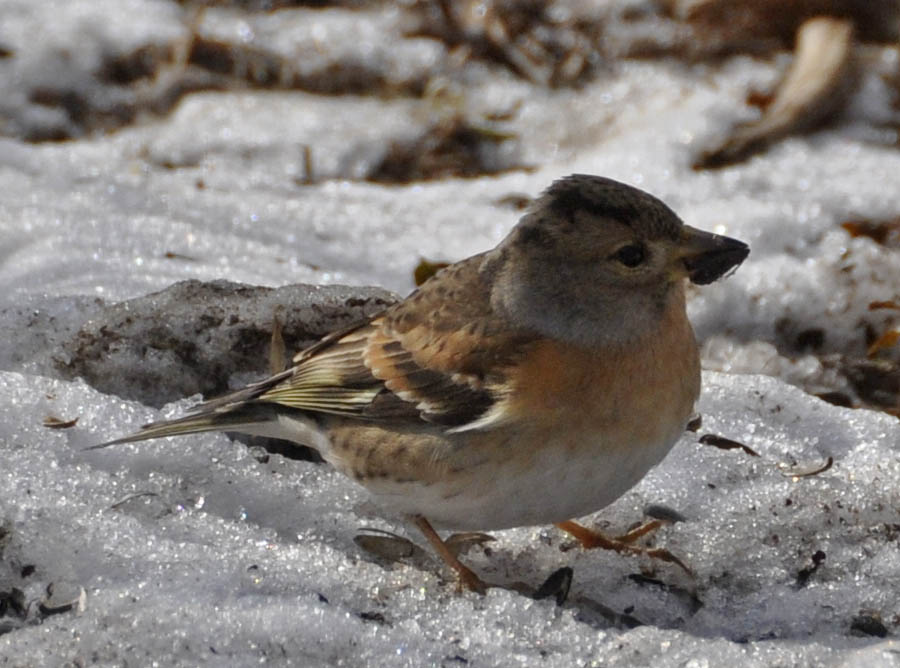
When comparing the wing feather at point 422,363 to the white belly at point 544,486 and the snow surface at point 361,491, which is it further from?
the snow surface at point 361,491

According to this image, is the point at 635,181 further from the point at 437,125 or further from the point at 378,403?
the point at 378,403

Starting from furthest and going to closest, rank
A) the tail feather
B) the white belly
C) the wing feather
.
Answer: the tail feather < the wing feather < the white belly

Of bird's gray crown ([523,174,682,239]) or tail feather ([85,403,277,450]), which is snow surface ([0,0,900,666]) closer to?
tail feather ([85,403,277,450])

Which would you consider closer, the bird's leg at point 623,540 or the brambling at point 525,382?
the brambling at point 525,382

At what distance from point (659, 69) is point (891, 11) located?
1488mm

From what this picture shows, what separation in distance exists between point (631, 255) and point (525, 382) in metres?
0.53

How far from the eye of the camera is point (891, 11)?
8.15 m

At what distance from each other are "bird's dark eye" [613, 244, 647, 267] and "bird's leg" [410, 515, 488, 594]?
3.28 feet

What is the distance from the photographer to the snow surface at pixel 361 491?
3.41m

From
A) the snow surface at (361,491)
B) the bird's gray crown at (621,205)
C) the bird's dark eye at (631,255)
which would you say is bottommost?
the snow surface at (361,491)

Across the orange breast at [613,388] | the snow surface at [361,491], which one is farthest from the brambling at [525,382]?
the snow surface at [361,491]

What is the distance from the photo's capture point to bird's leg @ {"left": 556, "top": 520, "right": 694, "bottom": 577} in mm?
3959

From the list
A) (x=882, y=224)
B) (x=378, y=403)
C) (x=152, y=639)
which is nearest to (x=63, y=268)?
(x=378, y=403)

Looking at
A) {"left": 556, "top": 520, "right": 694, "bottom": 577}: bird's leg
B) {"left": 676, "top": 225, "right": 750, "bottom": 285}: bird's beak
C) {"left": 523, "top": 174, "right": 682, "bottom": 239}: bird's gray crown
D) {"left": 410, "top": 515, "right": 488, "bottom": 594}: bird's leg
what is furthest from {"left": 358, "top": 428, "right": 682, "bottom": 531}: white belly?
{"left": 523, "top": 174, "right": 682, "bottom": 239}: bird's gray crown
